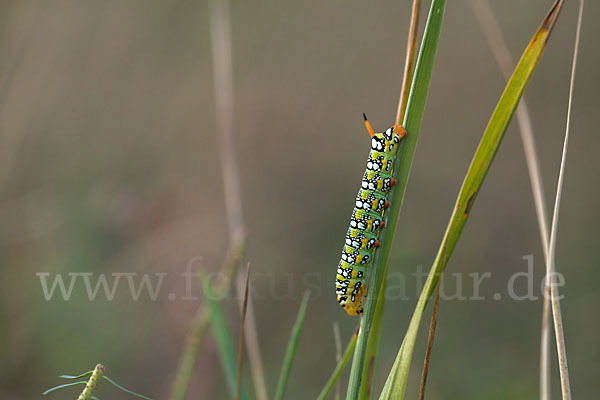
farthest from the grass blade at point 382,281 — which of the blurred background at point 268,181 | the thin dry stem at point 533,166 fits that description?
the blurred background at point 268,181

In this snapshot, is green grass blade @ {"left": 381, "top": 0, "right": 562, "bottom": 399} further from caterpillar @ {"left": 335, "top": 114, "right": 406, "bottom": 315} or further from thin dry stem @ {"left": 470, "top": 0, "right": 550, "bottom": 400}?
caterpillar @ {"left": 335, "top": 114, "right": 406, "bottom": 315}

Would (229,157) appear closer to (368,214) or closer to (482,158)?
(368,214)

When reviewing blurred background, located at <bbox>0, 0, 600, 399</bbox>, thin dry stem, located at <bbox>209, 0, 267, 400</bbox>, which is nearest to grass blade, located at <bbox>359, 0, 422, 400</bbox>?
thin dry stem, located at <bbox>209, 0, 267, 400</bbox>

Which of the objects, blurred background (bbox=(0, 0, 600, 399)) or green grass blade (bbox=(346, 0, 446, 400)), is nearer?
green grass blade (bbox=(346, 0, 446, 400))

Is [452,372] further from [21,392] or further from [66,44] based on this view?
[66,44]

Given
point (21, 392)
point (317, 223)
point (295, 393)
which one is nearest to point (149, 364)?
point (21, 392)

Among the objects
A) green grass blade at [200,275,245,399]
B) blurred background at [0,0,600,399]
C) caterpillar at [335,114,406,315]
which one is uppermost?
blurred background at [0,0,600,399]
